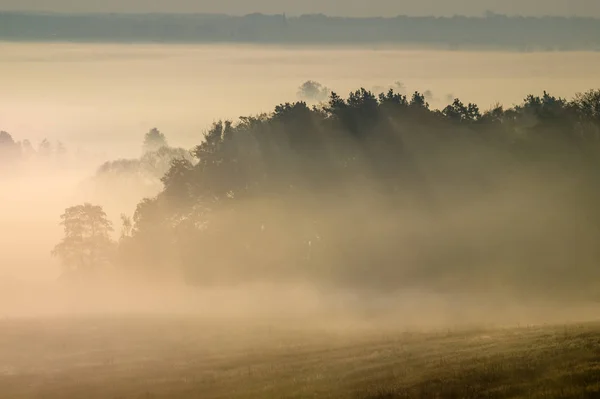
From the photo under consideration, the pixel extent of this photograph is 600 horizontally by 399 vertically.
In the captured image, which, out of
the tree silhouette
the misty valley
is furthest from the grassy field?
the tree silhouette

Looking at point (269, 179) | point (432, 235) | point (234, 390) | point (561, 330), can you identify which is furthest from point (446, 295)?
point (234, 390)

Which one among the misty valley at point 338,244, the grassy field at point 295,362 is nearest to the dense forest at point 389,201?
the misty valley at point 338,244

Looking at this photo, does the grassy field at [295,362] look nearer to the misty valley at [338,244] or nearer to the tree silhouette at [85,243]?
the misty valley at [338,244]

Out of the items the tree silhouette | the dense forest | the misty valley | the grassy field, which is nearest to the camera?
the grassy field

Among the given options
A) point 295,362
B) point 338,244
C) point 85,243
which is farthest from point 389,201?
point 295,362

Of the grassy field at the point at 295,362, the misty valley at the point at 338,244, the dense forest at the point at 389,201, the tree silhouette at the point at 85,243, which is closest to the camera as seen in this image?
the grassy field at the point at 295,362

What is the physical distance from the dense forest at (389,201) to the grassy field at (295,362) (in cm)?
2155

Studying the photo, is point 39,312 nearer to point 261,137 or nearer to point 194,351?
point 261,137

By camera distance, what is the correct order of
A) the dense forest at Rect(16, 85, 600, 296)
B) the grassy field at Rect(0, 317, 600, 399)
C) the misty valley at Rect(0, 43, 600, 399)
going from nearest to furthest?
the grassy field at Rect(0, 317, 600, 399) < the misty valley at Rect(0, 43, 600, 399) < the dense forest at Rect(16, 85, 600, 296)

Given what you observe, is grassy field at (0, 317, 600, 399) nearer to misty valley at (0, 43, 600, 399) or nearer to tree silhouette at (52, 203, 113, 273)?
misty valley at (0, 43, 600, 399)

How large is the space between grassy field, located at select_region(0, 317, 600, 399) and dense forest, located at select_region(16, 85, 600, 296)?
848 inches

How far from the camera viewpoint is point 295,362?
64938 millimetres

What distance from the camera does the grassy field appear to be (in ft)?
161

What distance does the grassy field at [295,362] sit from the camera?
161 feet
